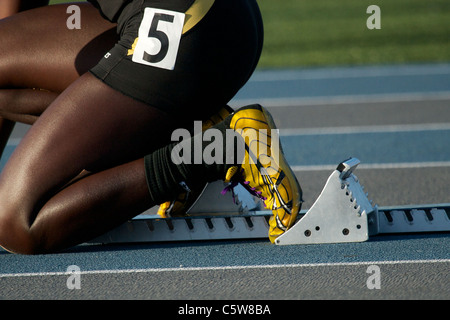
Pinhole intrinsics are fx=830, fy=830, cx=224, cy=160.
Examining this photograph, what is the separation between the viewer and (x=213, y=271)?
3.21 metres

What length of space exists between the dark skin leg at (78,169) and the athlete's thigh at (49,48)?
320mm

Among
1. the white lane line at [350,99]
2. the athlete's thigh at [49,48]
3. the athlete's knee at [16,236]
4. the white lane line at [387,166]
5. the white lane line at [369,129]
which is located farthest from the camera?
the white lane line at [350,99]

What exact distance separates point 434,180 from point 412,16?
1171 centimetres

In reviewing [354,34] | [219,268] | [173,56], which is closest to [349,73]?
[354,34]

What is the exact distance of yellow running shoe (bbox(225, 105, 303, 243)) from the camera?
3.35 meters

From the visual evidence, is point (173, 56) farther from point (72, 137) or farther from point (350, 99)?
point (350, 99)

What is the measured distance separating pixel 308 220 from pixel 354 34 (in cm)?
1082

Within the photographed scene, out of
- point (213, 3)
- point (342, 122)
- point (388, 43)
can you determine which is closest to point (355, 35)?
point (388, 43)

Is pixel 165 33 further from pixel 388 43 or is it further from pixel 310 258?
pixel 388 43

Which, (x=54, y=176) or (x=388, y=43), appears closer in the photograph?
(x=54, y=176)

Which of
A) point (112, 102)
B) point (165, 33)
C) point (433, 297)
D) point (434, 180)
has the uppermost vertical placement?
point (165, 33)

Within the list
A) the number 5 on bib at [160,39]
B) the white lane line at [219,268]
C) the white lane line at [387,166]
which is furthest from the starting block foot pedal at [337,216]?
the white lane line at [387,166]

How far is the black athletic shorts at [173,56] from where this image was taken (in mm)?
3264

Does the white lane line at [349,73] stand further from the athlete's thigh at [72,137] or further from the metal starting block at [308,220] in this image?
the athlete's thigh at [72,137]
